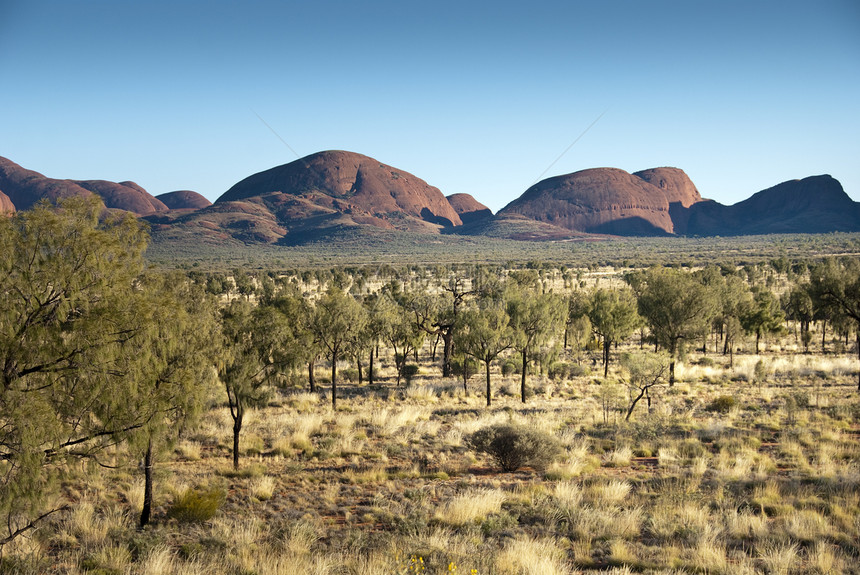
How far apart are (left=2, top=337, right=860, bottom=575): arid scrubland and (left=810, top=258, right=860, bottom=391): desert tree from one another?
25.7 ft

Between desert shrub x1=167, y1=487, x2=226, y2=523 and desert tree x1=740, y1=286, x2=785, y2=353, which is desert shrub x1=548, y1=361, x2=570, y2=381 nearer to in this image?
desert tree x1=740, y1=286, x2=785, y2=353

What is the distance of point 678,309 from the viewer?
30984mm

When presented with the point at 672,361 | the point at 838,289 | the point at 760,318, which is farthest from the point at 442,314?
the point at 760,318

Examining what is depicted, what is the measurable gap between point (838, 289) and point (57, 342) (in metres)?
32.7

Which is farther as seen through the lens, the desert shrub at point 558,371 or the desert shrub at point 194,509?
the desert shrub at point 558,371

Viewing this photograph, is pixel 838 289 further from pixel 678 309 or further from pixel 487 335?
pixel 487 335

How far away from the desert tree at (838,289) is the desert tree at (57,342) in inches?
1249

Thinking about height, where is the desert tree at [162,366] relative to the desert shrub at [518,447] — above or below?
above

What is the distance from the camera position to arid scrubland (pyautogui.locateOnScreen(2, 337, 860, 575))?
7.39 m

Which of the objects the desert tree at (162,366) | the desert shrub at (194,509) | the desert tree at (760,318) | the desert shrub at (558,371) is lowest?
the desert shrub at (558,371)

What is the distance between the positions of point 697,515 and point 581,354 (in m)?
35.2

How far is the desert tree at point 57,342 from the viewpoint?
644 centimetres

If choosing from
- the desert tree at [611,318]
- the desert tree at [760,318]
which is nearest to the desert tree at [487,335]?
the desert tree at [611,318]

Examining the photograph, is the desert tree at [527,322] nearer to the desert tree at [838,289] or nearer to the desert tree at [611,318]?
the desert tree at [611,318]
